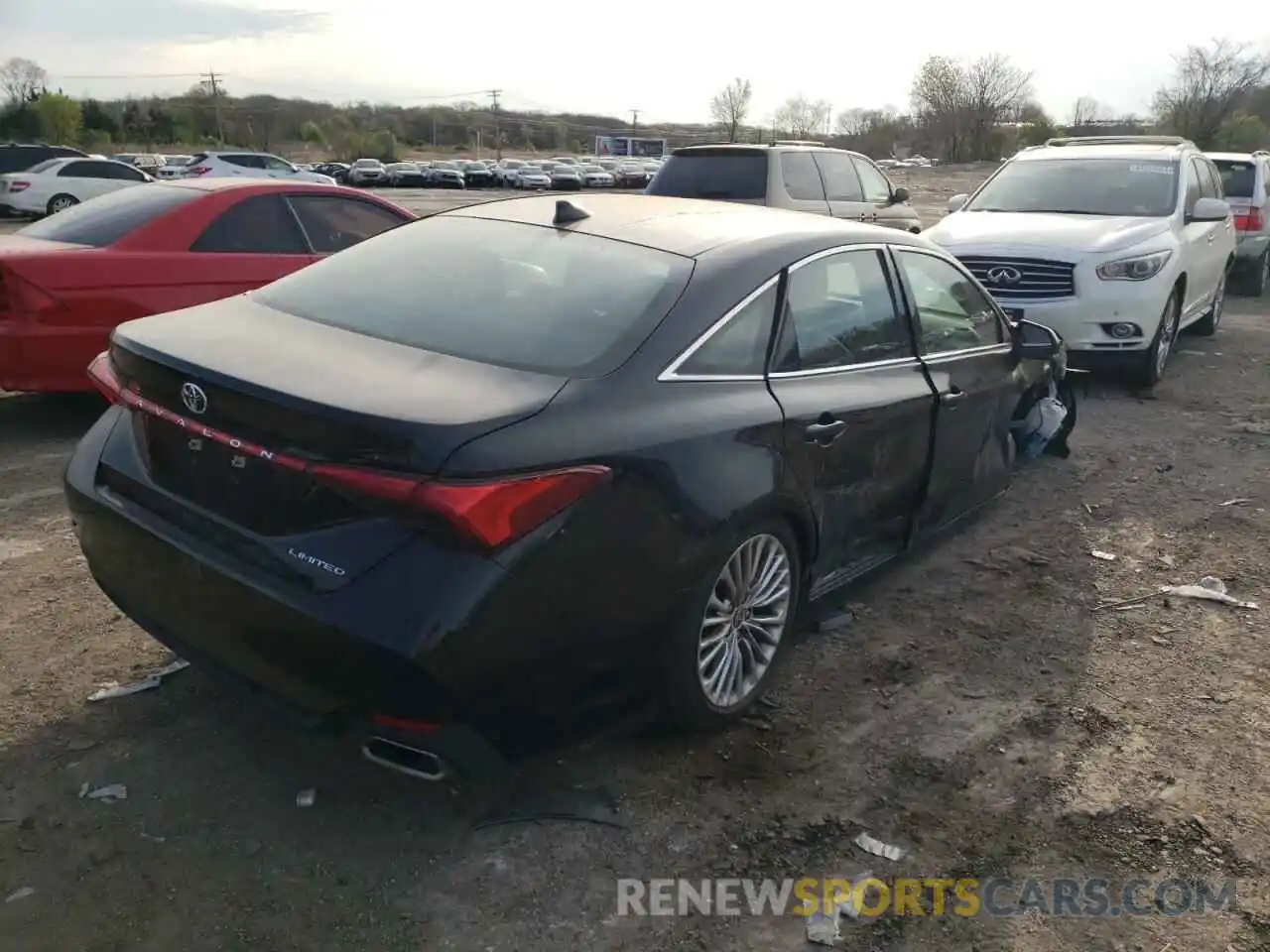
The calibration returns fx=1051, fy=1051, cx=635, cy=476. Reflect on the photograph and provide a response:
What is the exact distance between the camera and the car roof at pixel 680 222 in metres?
3.63

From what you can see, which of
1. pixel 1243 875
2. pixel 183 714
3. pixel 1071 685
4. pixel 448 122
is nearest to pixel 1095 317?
pixel 1071 685

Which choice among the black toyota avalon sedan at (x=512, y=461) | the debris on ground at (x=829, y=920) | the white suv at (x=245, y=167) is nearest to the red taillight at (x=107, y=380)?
the black toyota avalon sedan at (x=512, y=461)

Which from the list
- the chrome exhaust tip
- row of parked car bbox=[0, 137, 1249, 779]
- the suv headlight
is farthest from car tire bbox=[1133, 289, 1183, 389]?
the chrome exhaust tip

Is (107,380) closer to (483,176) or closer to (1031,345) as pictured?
(1031,345)

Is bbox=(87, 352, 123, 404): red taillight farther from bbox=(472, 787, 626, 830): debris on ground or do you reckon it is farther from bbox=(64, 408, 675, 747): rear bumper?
bbox=(472, 787, 626, 830): debris on ground

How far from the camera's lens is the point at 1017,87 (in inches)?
2717

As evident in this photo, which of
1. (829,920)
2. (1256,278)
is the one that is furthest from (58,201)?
(829,920)

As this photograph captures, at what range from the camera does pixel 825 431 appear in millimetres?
3555

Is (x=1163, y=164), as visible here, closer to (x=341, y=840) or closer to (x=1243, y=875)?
(x=1243, y=875)

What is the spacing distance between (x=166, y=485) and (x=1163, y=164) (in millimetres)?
9307

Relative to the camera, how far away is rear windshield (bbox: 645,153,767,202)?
422 inches

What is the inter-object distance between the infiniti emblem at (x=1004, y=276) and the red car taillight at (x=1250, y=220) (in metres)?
7.71

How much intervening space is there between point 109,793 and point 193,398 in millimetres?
1192

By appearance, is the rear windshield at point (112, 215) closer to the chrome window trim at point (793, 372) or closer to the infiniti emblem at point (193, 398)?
the infiniti emblem at point (193, 398)
